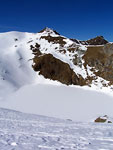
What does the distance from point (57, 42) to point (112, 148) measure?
65.6 meters

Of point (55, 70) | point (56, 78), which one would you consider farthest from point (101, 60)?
point (56, 78)

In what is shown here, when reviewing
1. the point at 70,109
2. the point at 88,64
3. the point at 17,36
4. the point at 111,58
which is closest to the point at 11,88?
the point at 70,109

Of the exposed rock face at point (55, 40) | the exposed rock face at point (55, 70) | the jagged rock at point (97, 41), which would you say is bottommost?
the exposed rock face at point (55, 70)

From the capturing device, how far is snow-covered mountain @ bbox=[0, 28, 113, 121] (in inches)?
1162

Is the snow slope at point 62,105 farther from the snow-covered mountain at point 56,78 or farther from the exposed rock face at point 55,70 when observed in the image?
the exposed rock face at point 55,70

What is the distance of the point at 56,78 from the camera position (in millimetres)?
50250

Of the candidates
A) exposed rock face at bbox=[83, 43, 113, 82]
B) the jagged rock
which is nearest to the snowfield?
exposed rock face at bbox=[83, 43, 113, 82]

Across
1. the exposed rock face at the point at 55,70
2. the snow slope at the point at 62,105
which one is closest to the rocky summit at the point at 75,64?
the exposed rock face at the point at 55,70

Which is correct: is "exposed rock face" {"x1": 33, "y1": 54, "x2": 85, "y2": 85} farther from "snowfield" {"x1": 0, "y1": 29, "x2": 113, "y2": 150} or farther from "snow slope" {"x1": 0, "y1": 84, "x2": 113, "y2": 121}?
"snow slope" {"x1": 0, "y1": 84, "x2": 113, "y2": 121}

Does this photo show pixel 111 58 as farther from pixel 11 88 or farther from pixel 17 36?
pixel 17 36

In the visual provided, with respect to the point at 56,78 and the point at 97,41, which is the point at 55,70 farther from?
the point at 97,41

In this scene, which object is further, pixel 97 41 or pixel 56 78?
pixel 97 41

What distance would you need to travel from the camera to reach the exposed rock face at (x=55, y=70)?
161 ft

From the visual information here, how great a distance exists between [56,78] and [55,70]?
4.15 m
